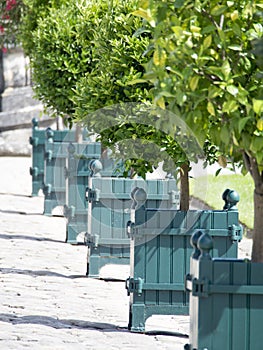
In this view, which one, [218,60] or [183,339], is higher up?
[218,60]

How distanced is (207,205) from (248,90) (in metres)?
10.8

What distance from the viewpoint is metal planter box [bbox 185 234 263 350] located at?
6.56 m

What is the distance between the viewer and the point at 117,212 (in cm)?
1179

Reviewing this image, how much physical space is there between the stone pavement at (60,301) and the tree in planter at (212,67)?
2524mm

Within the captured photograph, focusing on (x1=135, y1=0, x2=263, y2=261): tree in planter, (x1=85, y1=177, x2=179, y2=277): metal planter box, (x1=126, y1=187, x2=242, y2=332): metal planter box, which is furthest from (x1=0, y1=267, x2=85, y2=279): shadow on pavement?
(x1=135, y1=0, x2=263, y2=261): tree in planter

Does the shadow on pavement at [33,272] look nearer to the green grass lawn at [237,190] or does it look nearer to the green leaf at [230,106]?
the green grass lawn at [237,190]

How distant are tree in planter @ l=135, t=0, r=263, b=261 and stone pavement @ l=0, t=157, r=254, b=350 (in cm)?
252

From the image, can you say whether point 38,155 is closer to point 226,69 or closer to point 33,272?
point 33,272

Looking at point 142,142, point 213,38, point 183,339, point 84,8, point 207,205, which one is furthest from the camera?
point 207,205

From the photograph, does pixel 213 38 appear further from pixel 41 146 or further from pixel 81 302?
pixel 41 146

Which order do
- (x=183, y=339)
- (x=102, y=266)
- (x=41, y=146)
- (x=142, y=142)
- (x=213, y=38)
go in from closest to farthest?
(x=213, y=38)
(x=183, y=339)
(x=142, y=142)
(x=102, y=266)
(x=41, y=146)

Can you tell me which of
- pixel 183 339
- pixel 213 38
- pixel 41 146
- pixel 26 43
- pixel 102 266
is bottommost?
pixel 183 339

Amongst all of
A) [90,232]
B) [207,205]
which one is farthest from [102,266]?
[207,205]

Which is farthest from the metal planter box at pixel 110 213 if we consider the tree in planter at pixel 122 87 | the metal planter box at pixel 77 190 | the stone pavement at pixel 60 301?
the metal planter box at pixel 77 190
